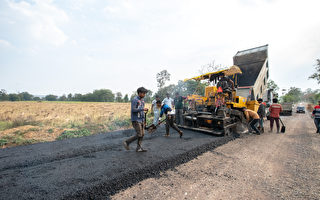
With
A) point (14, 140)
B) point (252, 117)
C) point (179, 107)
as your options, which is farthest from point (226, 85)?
point (14, 140)

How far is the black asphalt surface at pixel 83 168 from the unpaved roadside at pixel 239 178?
259 millimetres

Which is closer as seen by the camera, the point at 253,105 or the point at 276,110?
the point at 276,110

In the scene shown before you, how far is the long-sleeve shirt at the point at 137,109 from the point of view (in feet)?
11.9

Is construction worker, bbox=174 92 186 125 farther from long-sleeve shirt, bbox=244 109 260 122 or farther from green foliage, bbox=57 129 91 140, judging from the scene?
green foliage, bbox=57 129 91 140

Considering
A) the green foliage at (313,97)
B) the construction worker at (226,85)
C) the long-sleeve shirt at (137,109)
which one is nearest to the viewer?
the long-sleeve shirt at (137,109)

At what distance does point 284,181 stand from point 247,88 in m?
5.65

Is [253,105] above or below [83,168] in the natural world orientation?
above

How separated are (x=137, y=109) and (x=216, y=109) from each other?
3595mm

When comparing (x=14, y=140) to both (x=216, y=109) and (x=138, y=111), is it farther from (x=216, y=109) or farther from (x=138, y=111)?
(x=216, y=109)

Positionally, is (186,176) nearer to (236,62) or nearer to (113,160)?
(113,160)

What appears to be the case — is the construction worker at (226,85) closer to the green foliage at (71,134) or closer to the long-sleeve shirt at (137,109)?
the long-sleeve shirt at (137,109)

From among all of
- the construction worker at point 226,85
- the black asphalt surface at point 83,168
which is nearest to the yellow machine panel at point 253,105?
the construction worker at point 226,85

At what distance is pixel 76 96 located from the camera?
245 ft

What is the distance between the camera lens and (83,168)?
299 cm
